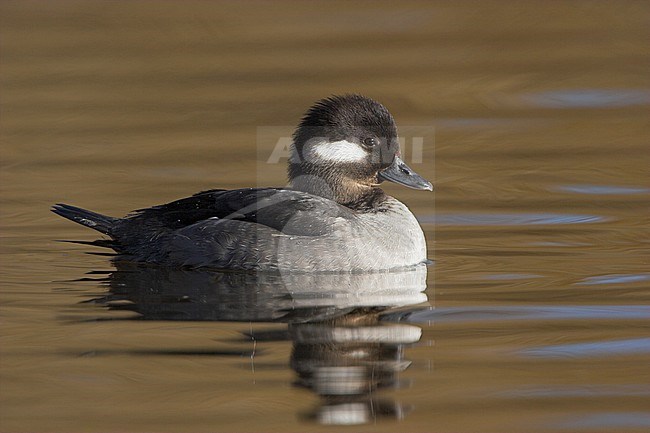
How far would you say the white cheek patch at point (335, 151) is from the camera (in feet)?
30.6

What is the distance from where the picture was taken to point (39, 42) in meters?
15.7

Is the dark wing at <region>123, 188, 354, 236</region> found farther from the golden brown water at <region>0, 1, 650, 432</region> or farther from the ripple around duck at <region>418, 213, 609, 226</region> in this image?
the ripple around duck at <region>418, 213, 609, 226</region>

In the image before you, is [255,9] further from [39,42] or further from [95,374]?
[95,374]

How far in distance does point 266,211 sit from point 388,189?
2682 mm

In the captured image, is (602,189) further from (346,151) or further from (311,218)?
(311,218)

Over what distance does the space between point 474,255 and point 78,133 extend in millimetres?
5023

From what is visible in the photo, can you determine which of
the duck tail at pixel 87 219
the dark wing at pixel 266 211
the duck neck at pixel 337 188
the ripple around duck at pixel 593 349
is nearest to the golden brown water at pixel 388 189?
the ripple around duck at pixel 593 349

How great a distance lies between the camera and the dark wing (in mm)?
8922

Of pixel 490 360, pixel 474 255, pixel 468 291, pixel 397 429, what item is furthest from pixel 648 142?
pixel 397 429

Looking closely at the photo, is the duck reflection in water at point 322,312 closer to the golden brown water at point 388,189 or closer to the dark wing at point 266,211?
the golden brown water at point 388,189

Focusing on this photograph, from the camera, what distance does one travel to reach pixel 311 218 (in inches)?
351

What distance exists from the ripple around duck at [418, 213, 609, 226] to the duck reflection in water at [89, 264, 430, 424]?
48.4 inches

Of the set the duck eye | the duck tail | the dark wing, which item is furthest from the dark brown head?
the duck tail

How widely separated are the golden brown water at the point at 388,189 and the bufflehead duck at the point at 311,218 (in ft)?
0.97
